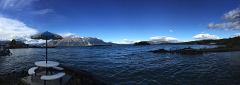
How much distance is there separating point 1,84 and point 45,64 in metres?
4.41

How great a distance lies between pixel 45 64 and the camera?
17672 millimetres

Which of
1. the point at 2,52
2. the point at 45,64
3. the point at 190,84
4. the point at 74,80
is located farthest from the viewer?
the point at 2,52

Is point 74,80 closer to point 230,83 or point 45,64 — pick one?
point 45,64

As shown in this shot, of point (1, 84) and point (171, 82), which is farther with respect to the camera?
point (171, 82)

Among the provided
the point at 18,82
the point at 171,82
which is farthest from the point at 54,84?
the point at 171,82

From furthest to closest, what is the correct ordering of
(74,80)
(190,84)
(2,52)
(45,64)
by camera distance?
(2,52)
(190,84)
(74,80)
(45,64)

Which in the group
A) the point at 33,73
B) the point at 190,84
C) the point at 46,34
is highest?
the point at 46,34

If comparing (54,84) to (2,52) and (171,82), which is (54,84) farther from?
(2,52)

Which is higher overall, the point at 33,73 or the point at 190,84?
the point at 33,73

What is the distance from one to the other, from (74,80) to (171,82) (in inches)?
426

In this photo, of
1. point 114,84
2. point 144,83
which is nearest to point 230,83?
point 144,83

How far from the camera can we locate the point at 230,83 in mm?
22188

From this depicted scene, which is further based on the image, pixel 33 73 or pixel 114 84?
pixel 114 84

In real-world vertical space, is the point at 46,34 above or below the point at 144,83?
above
